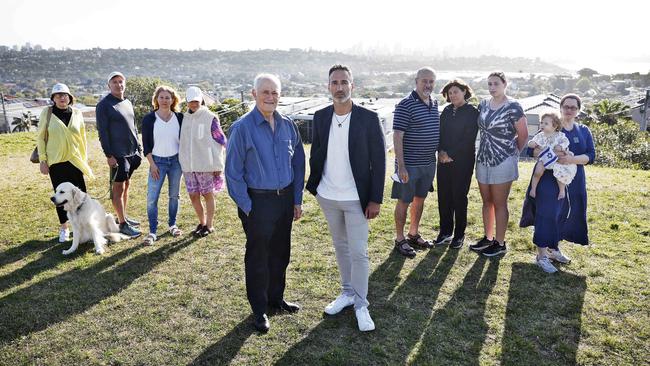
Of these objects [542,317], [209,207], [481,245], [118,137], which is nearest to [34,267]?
[118,137]

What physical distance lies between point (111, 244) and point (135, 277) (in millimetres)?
1089

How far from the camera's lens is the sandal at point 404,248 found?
4.92m

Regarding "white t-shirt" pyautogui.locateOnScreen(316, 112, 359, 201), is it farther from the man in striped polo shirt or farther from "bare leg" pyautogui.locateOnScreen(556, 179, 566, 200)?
"bare leg" pyautogui.locateOnScreen(556, 179, 566, 200)

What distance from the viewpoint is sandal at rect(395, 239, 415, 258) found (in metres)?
4.92

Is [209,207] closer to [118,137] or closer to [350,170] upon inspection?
[118,137]

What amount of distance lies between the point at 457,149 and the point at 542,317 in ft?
6.27

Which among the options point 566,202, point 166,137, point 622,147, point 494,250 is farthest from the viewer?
point 622,147

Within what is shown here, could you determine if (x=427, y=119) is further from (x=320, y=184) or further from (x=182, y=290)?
(x=182, y=290)

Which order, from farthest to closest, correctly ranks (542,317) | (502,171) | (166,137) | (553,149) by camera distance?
1. (166,137)
2. (502,171)
3. (553,149)
4. (542,317)

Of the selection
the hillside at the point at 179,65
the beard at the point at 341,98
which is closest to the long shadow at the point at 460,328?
the beard at the point at 341,98

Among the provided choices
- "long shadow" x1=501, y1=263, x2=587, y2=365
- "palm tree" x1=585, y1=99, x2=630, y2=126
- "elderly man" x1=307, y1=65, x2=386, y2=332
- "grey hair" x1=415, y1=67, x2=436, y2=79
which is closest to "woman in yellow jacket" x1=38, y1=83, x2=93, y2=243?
"elderly man" x1=307, y1=65, x2=386, y2=332

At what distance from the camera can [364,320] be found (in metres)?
3.52

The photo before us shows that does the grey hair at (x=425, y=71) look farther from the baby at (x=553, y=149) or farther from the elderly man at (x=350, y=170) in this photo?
the elderly man at (x=350, y=170)

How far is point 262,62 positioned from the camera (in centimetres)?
14862
